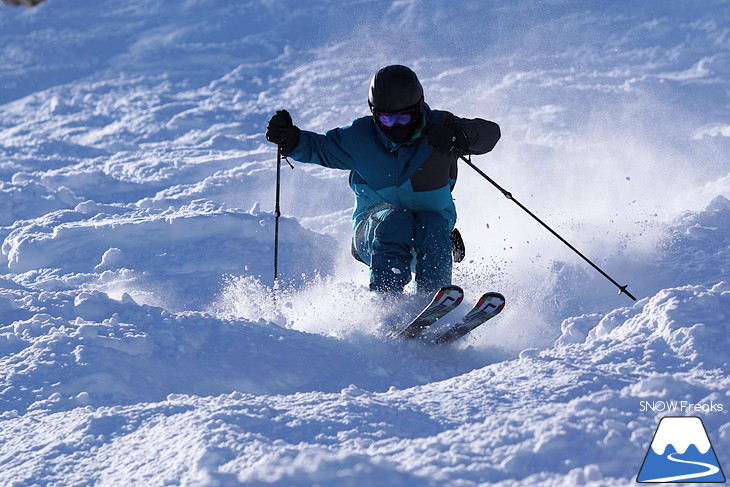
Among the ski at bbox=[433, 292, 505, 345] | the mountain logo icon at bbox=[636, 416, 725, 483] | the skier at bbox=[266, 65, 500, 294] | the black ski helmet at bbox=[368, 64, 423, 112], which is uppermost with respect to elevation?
the black ski helmet at bbox=[368, 64, 423, 112]

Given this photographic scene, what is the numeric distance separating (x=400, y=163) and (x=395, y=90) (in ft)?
1.78

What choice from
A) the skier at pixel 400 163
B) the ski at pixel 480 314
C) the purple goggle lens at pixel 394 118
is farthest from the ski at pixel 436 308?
the purple goggle lens at pixel 394 118

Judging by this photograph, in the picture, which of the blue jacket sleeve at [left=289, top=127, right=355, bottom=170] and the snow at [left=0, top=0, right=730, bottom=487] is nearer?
the snow at [left=0, top=0, right=730, bottom=487]

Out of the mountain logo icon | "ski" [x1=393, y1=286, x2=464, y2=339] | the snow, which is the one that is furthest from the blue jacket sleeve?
the mountain logo icon

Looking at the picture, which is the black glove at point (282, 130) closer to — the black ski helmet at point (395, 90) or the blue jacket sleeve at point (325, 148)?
the blue jacket sleeve at point (325, 148)

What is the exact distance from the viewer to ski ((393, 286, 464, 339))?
15.3 ft

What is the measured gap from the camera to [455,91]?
43.4 ft

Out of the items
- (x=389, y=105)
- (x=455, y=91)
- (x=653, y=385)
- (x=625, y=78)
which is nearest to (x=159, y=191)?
(x=455, y=91)

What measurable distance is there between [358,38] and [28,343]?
13.0 meters

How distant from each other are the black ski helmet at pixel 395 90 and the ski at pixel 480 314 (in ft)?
3.85

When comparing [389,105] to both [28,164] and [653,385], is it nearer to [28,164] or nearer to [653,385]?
[653,385]

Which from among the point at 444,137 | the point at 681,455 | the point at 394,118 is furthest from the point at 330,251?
the point at 681,455

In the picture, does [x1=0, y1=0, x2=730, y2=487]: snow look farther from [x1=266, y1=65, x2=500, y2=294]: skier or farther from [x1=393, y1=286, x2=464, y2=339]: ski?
[x1=266, y1=65, x2=500, y2=294]: skier

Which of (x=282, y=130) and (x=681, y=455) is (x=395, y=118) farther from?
(x=681, y=455)
